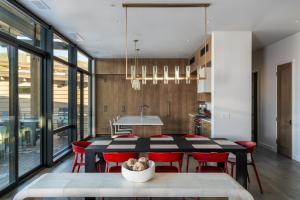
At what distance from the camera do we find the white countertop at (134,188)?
1912 mm

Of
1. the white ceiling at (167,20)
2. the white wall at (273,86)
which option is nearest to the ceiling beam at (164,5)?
the white ceiling at (167,20)

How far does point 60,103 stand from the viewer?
6.09m

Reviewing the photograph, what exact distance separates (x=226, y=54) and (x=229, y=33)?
0.49m

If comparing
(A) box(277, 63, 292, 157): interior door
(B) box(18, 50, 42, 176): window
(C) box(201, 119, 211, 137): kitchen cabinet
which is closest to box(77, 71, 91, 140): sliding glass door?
(B) box(18, 50, 42, 176): window

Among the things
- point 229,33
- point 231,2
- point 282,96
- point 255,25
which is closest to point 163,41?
point 229,33

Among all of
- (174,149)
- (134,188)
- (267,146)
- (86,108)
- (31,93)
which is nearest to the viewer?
(134,188)

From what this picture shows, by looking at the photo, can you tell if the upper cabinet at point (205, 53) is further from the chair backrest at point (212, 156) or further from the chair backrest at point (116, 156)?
the chair backrest at point (116, 156)

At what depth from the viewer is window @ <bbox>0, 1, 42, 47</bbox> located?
3.71 metres

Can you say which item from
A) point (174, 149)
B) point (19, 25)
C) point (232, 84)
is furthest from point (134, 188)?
point (232, 84)

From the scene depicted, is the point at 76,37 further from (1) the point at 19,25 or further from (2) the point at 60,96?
(1) the point at 19,25

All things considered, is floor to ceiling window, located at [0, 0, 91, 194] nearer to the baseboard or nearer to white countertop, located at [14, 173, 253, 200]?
white countertop, located at [14, 173, 253, 200]

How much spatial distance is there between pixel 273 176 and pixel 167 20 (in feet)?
11.9

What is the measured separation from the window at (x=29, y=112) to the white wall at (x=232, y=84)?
3836mm

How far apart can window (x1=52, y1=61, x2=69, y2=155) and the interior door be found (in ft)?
18.6
